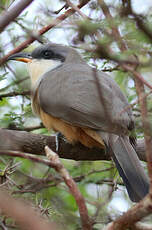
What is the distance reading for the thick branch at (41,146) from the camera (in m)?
2.65

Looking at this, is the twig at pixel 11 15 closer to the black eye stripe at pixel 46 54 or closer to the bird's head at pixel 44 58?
the bird's head at pixel 44 58

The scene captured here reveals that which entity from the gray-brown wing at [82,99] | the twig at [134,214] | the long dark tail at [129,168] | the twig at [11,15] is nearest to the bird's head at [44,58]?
the gray-brown wing at [82,99]

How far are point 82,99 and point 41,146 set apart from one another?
51cm

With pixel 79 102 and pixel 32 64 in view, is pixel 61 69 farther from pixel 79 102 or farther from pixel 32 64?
pixel 79 102

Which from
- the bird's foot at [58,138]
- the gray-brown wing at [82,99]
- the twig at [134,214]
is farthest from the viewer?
the bird's foot at [58,138]

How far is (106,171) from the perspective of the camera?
3965mm

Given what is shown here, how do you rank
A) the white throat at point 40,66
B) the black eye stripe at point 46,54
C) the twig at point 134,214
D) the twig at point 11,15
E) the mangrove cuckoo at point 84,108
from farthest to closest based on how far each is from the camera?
1. the black eye stripe at point 46,54
2. the white throat at point 40,66
3. the mangrove cuckoo at point 84,108
4. the twig at point 11,15
5. the twig at point 134,214

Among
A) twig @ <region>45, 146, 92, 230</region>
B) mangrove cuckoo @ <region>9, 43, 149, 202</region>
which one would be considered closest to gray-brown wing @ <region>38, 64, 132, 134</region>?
mangrove cuckoo @ <region>9, 43, 149, 202</region>

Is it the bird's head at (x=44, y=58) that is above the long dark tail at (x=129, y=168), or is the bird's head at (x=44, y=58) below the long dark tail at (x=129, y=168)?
above

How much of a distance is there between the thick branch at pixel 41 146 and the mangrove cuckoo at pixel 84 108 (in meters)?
0.07

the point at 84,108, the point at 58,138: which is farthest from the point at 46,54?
the point at 84,108

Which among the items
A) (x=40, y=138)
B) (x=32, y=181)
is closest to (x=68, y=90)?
(x=40, y=138)

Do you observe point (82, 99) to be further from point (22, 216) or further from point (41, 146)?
point (22, 216)

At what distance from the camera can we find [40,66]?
13.6ft
